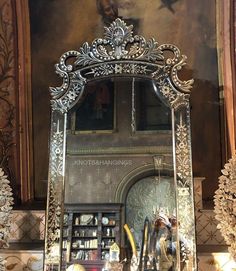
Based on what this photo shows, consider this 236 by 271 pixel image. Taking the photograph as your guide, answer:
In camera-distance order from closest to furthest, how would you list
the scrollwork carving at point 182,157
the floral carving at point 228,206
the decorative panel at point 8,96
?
1. the floral carving at point 228,206
2. the scrollwork carving at point 182,157
3. the decorative panel at point 8,96

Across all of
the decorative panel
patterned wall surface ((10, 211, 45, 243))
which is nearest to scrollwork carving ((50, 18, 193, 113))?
the decorative panel

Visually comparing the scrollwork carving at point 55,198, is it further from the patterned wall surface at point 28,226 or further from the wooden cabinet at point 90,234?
the patterned wall surface at point 28,226

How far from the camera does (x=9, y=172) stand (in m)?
3.83

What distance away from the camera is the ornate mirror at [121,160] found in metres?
3.20

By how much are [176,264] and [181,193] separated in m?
0.48

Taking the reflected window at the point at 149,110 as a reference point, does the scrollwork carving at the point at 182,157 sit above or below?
below

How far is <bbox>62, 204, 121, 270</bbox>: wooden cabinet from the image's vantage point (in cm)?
319

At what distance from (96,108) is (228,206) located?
3.92 feet

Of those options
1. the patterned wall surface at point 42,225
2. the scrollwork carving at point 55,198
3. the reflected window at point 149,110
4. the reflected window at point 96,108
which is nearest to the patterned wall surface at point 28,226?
the patterned wall surface at point 42,225

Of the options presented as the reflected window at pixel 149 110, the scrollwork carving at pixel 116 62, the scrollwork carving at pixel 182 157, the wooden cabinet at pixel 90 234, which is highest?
the scrollwork carving at pixel 116 62

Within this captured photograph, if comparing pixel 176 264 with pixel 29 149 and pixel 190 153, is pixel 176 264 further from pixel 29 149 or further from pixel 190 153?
pixel 29 149

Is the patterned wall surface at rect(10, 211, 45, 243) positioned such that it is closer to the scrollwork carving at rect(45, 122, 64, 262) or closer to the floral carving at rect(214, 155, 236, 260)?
the scrollwork carving at rect(45, 122, 64, 262)

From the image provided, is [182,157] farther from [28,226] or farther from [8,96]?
[8,96]

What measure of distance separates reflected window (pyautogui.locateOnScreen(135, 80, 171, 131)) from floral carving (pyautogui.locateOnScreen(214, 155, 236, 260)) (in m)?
0.54
